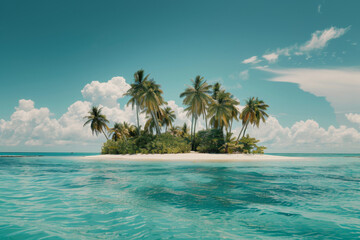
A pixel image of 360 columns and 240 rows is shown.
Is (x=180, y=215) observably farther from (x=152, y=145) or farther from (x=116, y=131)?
(x=116, y=131)

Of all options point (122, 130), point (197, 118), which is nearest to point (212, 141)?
point (197, 118)

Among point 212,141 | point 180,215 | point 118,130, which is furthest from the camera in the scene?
point 118,130

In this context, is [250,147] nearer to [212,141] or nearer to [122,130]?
[212,141]

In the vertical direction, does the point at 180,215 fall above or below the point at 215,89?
below

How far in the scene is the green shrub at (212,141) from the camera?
4269cm

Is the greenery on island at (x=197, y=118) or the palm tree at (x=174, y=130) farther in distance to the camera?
the palm tree at (x=174, y=130)

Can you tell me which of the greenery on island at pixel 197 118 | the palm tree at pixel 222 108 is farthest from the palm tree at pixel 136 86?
the palm tree at pixel 222 108

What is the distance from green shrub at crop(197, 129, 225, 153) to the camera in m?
42.7

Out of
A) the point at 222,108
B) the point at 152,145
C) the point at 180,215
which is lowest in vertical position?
the point at 180,215

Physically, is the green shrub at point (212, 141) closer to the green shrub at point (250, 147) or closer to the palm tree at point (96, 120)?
the green shrub at point (250, 147)

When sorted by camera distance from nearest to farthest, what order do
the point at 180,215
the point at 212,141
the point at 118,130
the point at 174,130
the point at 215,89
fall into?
the point at 180,215 → the point at 212,141 → the point at 215,89 → the point at 118,130 → the point at 174,130

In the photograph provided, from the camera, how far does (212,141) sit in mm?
42938

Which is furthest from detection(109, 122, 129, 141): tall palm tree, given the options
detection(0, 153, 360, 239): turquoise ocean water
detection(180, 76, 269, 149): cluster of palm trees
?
detection(0, 153, 360, 239): turquoise ocean water

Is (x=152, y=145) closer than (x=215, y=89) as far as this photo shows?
Yes
